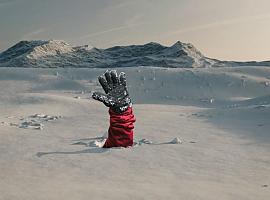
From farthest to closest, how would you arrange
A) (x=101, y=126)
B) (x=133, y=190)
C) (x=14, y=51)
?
(x=14, y=51)
(x=101, y=126)
(x=133, y=190)

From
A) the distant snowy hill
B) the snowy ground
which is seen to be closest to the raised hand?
the snowy ground

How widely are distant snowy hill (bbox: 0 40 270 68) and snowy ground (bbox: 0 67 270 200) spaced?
95.0 m

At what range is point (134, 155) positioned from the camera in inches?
334

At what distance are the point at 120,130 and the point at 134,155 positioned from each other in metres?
1.16

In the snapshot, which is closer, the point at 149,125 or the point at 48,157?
the point at 48,157

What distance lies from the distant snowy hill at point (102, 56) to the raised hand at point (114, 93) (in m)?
101

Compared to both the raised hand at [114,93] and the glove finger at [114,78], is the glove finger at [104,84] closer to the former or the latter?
the raised hand at [114,93]

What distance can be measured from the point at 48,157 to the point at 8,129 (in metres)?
3.58

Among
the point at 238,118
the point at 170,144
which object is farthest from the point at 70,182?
the point at 238,118

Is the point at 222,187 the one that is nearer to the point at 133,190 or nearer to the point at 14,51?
the point at 133,190

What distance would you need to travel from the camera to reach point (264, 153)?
9.04m

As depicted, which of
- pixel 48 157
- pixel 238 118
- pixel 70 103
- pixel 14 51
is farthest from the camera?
pixel 14 51

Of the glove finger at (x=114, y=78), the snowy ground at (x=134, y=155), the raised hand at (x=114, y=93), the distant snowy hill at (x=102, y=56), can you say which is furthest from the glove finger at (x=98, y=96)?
the distant snowy hill at (x=102, y=56)

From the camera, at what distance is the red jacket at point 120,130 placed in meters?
9.46
